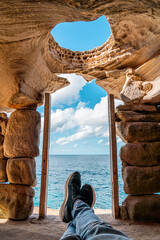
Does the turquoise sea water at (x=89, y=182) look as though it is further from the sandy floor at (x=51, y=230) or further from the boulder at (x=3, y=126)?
the boulder at (x=3, y=126)

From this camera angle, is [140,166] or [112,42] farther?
[112,42]

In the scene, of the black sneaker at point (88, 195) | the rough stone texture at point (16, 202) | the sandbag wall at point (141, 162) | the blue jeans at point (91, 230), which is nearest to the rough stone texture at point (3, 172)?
the rough stone texture at point (16, 202)

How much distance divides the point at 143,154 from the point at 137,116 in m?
0.74

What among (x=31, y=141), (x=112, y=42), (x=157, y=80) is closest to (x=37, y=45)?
(x=112, y=42)

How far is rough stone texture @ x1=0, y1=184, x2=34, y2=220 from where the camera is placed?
9.69 ft

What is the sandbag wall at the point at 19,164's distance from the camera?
301 cm

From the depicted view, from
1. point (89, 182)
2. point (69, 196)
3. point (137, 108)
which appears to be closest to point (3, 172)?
point (69, 196)

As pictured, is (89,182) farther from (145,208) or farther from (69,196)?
(69,196)

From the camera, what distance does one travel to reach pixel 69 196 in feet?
8.01

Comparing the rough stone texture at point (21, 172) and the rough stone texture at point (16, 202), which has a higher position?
the rough stone texture at point (21, 172)

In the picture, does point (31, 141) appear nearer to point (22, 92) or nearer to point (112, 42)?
point (22, 92)

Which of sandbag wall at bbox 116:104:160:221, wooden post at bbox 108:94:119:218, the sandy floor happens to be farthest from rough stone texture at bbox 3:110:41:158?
sandbag wall at bbox 116:104:160:221

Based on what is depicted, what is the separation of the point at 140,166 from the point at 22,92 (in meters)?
2.79

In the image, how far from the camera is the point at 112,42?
3.44 meters
